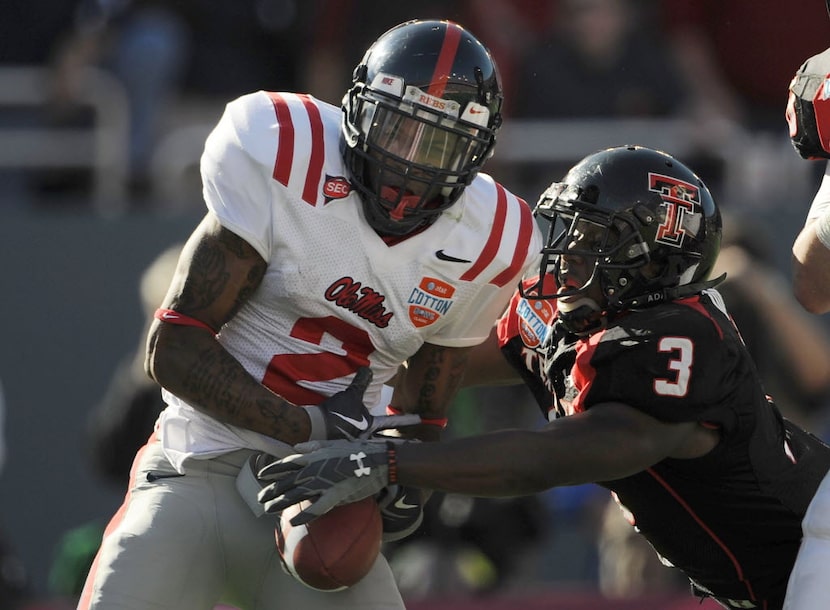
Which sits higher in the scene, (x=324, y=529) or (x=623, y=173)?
(x=623, y=173)

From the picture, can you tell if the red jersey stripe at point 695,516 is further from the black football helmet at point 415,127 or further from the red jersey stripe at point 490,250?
the black football helmet at point 415,127

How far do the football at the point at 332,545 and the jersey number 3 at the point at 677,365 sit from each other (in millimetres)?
712

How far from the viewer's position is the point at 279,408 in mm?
3320

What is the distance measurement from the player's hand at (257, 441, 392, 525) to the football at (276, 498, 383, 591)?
0.10 meters

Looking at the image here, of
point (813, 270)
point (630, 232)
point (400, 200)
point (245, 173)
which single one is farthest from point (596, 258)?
point (245, 173)

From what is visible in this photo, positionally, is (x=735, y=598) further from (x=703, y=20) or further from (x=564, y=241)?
(x=703, y=20)

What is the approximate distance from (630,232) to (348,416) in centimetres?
78

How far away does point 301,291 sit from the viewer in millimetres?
3402

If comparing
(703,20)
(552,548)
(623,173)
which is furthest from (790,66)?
(623,173)

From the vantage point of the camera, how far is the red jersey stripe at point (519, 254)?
3.58 meters

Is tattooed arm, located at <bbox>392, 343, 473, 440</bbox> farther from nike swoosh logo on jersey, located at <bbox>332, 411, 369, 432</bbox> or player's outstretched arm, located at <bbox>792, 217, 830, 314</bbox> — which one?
player's outstretched arm, located at <bbox>792, 217, 830, 314</bbox>

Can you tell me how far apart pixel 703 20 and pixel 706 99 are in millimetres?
728

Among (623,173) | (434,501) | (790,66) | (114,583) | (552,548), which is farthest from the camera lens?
(790,66)

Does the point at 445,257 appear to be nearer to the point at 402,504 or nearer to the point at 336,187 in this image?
the point at 336,187
